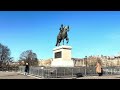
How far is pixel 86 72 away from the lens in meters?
26.7

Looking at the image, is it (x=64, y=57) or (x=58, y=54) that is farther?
(x=58, y=54)

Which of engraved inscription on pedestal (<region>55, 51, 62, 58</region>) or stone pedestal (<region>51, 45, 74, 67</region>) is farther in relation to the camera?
engraved inscription on pedestal (<region>55, 51, 62, 58</region>)

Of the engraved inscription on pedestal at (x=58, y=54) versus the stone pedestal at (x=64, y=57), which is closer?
the stone pedestal at (x=64, y=57)

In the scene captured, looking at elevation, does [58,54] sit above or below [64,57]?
above
